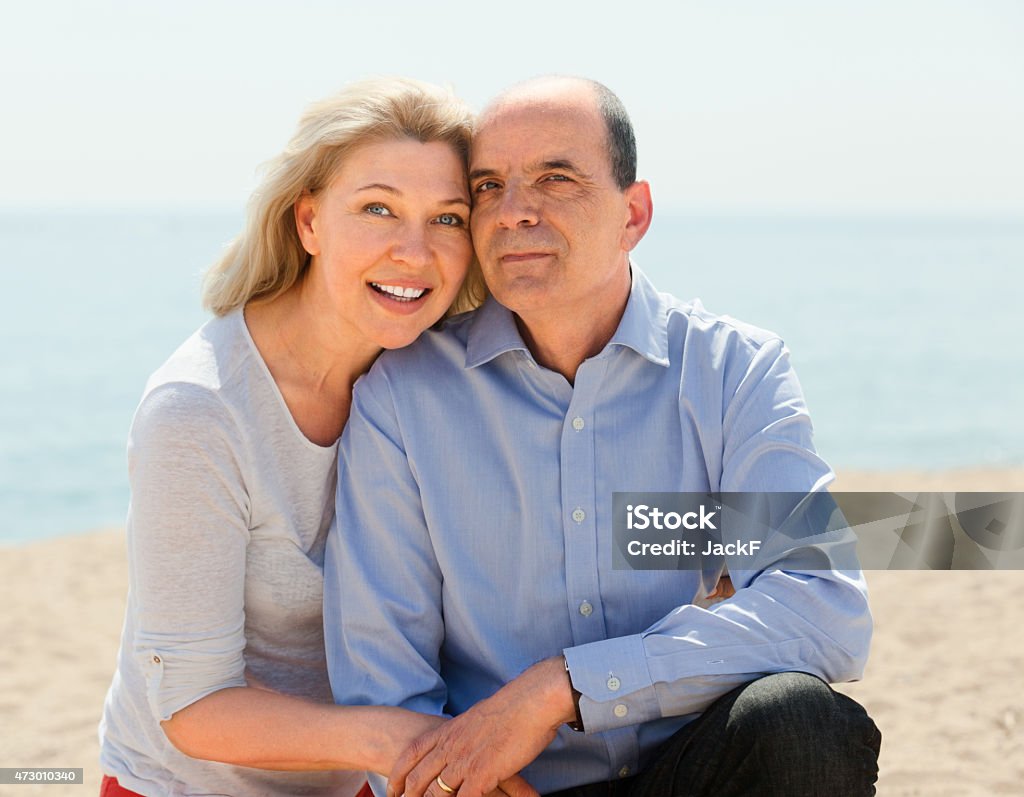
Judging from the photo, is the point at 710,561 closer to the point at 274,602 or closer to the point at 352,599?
the point at 352,599

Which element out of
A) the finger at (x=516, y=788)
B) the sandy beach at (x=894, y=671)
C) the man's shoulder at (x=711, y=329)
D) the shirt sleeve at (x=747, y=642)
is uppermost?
the man's shoulder at (x=711, y=329)

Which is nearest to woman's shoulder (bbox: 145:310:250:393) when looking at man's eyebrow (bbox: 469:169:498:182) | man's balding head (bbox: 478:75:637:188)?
man's eyebrow (bbox: 469:169:498:182)

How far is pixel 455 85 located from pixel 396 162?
0.40m

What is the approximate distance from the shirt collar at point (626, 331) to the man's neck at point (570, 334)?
0.04 m

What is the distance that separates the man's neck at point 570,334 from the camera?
294cm

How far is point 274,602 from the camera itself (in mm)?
2818

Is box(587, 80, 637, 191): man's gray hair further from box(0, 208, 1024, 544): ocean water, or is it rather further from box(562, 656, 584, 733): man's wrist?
box(562, 656, 584, 733): man's wrist

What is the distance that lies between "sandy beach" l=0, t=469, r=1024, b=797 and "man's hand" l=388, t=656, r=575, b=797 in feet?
7.37

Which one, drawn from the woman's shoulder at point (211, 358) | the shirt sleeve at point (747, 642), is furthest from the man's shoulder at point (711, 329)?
the woman's shoulder at point (211, 358)

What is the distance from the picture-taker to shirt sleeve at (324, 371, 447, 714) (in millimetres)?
2695

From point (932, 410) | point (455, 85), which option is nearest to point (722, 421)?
point (455, 85)

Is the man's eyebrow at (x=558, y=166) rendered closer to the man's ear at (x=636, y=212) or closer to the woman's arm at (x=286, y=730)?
the man's ear at (x=636, y=212)

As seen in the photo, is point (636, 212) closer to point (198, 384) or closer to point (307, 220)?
point (307, 220)

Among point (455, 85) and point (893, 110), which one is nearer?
point (455, 85)
